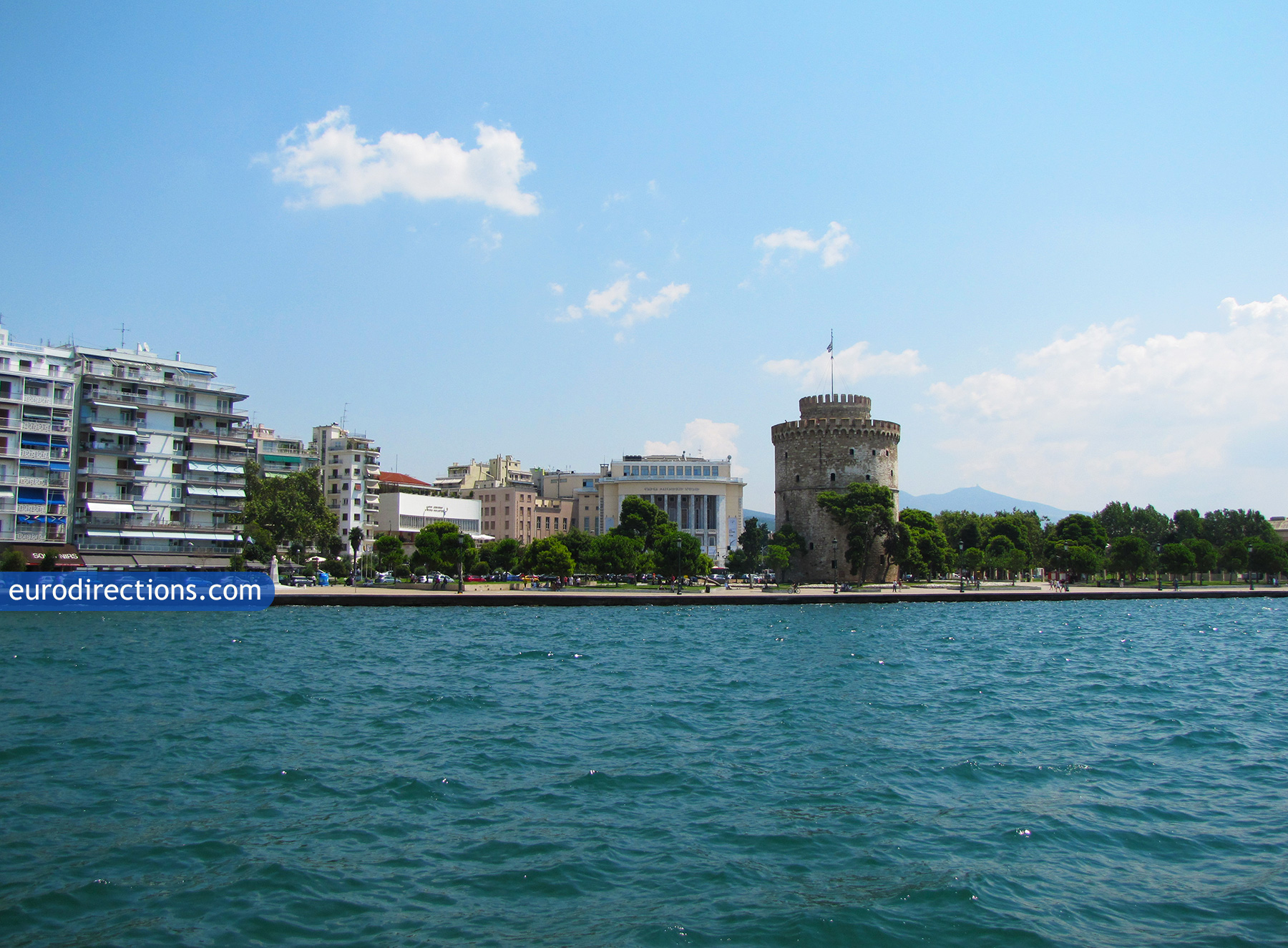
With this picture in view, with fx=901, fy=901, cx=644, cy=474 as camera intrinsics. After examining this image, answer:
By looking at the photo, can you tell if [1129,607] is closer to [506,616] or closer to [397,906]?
[506,616]

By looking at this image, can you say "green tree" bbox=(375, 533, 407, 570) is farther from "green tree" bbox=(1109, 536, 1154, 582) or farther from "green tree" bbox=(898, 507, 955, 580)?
"green tree" bbox=(1109, 536, 1154, 582)

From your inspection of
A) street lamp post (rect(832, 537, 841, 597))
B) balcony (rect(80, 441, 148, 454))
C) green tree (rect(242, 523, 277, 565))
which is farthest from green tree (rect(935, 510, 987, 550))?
balcony (rect(80, 441, 148, 454))

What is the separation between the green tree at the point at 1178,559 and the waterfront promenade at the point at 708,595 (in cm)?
317

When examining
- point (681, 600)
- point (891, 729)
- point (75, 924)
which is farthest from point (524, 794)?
point (681, 600)

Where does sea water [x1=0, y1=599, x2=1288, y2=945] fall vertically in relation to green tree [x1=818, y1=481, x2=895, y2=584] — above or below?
below

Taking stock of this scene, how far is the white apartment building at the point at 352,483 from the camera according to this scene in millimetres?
86812

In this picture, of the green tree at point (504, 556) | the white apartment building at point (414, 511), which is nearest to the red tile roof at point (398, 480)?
the white apartment building at point (414, 511)

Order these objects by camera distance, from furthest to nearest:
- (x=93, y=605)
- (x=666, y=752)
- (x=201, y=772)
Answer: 1. (x=93, y=605)
2. (x=666, y=752)
3. (x=201, y=772)

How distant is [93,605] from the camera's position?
4659 cm

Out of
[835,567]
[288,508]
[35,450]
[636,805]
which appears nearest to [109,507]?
[35,450]

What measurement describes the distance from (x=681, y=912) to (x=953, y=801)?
16.1ft

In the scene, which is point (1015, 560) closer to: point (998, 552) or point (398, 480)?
point (998, 552)

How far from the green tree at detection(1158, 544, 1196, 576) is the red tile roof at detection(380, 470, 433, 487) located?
7317 cm

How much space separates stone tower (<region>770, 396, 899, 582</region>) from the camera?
69750 mm
